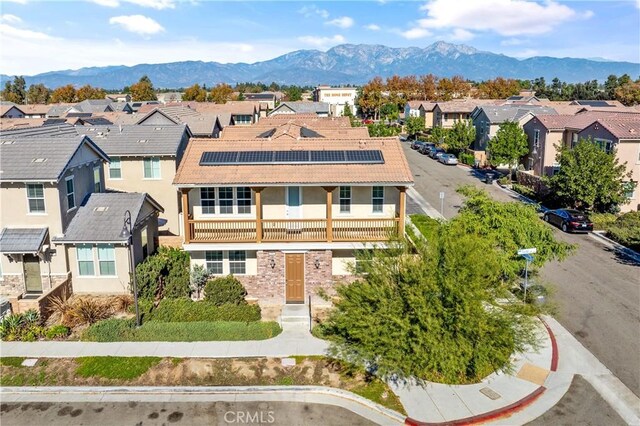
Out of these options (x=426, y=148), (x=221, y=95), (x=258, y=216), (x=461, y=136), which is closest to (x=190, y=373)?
(x=258, y=216)

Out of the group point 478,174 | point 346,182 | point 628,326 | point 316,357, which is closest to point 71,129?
point 346,182

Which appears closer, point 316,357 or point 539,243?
point 316,357

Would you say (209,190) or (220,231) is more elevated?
(209,190)

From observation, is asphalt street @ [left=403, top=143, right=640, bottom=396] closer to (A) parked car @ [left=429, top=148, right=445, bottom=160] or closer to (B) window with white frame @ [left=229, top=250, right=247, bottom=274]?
(B) window with white frame @ [left=229, top=250, right=247, bottom=274]

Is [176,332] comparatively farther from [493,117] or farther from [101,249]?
[493,117]

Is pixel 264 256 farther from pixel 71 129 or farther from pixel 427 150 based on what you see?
pixel 427 150

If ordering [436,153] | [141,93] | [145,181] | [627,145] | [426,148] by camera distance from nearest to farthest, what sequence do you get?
[145,181] < [627,145] < [436,153] < [426,148] < [141,93]

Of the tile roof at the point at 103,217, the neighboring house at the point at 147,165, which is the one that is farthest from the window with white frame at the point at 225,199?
the neighboring house at the point at 147,165
